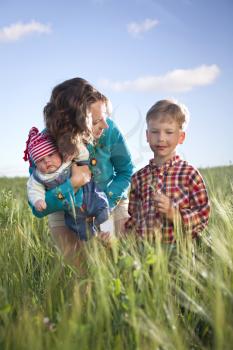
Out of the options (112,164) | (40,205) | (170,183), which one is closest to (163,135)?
(170,183)

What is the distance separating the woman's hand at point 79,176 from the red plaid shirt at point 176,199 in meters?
0.43

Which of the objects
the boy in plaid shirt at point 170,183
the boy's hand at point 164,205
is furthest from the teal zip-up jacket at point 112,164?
the boy's hand at point 164,205

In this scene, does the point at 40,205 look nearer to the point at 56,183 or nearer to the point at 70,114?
the point at 56,183

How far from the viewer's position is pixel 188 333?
1928mm

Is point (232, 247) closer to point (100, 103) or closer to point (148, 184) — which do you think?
point (148, 184)

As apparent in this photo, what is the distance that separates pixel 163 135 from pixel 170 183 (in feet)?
0.87

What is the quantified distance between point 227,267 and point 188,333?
338 mm

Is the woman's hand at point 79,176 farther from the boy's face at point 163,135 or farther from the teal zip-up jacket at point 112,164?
the boy's face at point 163,135

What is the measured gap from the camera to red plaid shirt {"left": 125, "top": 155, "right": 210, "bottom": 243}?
267 cm

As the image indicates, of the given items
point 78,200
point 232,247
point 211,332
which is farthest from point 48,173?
point 211,332

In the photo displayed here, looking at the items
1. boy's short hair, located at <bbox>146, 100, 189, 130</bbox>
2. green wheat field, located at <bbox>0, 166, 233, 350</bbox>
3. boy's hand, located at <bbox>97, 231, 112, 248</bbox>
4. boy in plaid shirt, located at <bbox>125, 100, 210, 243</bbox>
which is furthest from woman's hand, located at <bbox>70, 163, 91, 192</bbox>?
green wheat field, located at <bbox>0, 166, 233, 350</bbox>

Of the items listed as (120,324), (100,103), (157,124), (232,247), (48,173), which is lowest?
(120,324)

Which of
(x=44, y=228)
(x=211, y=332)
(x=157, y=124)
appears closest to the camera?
(x=211, y=332)

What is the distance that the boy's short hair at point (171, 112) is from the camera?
272cm
